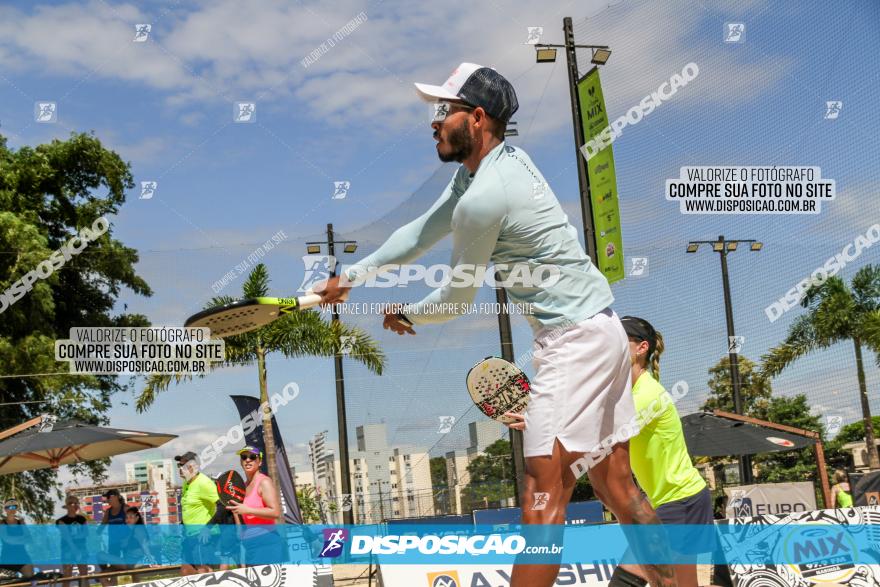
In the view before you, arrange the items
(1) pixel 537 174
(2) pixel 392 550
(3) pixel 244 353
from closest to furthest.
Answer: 1. (1) pixel 537 174
2. (2) pixel 392 550
3. (3) pixel 244 353

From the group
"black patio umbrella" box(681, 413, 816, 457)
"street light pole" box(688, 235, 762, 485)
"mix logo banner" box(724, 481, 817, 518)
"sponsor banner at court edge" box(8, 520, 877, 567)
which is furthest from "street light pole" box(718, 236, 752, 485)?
"sponsor banner at court edge" box(8, 520, 877, 567)

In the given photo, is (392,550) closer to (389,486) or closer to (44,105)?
(389,486)

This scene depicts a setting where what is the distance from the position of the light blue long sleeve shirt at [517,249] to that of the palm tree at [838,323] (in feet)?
43.5

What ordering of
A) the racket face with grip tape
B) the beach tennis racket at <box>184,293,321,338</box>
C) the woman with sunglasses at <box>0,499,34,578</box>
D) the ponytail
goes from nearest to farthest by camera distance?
the beach tennis racket at <box>184,293,321,338</box> → the ponytail → the racket face with grip tape → the woman with sunglasses at <box>0,499,34,578</box>

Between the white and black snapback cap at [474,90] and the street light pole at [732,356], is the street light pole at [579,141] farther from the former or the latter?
the white and black snapback cap at [474,90]

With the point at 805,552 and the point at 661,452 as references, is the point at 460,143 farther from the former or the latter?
the point at 805,552

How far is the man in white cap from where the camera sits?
8.82ft

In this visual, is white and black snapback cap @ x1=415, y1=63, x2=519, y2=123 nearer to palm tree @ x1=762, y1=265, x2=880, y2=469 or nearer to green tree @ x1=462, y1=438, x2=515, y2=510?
green tree @ x1=462, y1=438, x2=515, y2=510

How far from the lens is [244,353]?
57.5ft

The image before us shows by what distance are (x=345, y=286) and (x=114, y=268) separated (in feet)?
55.8

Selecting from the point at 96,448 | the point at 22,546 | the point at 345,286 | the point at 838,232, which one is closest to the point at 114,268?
the point at 96,448

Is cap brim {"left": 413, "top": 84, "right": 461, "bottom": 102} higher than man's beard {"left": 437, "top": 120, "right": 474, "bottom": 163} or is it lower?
→ higher

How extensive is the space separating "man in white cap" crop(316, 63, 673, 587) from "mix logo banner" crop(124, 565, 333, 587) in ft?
14.4

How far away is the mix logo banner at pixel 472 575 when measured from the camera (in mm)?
6895
